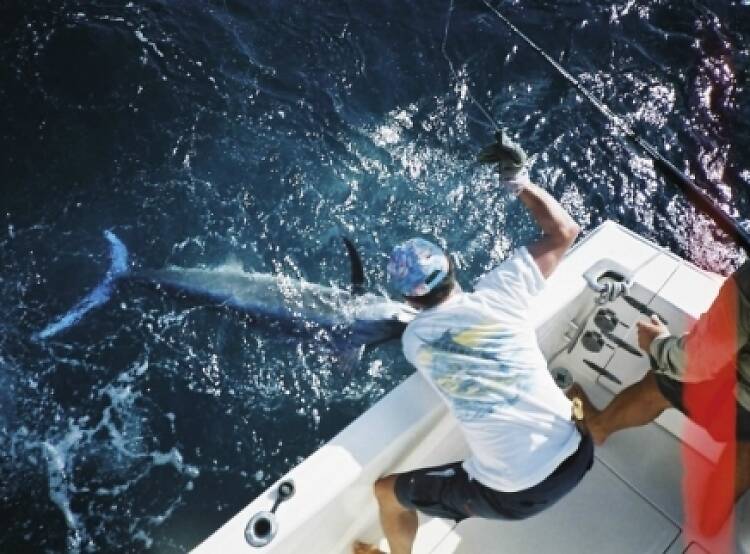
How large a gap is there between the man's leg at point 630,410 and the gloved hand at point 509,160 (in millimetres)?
1081

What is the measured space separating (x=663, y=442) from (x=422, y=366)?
162cm

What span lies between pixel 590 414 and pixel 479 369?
4.19 feet

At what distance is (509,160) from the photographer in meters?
2.56

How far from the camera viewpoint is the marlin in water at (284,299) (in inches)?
165

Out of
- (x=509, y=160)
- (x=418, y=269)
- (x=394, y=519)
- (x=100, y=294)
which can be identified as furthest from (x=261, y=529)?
(x=100, y=294)

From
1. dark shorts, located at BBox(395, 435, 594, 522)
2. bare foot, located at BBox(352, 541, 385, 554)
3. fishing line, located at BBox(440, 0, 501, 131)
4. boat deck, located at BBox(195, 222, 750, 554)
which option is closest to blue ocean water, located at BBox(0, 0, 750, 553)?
fishing line, located at BBox(440, 0, 501, 131)

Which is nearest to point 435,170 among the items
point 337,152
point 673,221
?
point 337,152

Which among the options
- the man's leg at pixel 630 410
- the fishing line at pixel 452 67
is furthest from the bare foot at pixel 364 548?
the fishing line at pixel 452 67

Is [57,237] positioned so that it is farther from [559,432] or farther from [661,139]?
[661,139]

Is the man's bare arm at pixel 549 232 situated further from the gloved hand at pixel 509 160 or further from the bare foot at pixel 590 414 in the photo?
the bare foot at pixel 590 414

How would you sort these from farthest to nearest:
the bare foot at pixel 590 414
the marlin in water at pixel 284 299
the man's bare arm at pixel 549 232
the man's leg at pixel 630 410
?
the marlin in water at pixel 284 299, the bare foot at pixel 590 414, the man's leg at pixel 630 410, the man's bare arm at pixel 549 232

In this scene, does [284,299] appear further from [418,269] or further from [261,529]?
[261,529]

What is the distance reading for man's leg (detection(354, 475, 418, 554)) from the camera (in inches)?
94.2

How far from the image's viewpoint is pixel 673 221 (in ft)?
17.5
